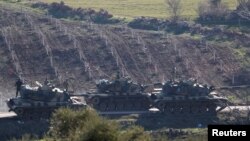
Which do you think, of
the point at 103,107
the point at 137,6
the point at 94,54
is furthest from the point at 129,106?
the point at 137,6

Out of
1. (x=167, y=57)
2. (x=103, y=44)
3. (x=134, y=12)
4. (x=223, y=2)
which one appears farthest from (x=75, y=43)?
(x=223, y=2)

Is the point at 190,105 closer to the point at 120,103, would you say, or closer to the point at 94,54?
the point at 120,103

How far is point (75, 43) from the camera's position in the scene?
9269 cm

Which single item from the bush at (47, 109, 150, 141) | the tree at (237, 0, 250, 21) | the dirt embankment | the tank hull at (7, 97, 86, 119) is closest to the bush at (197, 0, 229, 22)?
the tree at (237, 0, 250, 21)

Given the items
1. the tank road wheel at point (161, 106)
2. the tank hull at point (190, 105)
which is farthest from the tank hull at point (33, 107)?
the tank hull at point (190, 105)

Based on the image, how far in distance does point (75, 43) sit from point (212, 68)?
1507cm

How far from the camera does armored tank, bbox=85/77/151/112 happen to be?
70500mm

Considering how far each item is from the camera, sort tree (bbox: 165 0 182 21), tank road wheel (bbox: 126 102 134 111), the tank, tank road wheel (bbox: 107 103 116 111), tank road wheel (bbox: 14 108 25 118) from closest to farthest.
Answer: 1. tank road wheel (bbox: 14 108 25 118)
2. the tank
3. tank road wheel (bbox: 107 103 116 111)
4. tank road wheel (bbox: 126 102 134 111)
5. tree (bbox: 165 0 182 21)

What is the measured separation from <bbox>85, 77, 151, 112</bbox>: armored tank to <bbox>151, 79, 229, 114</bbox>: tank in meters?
1.63

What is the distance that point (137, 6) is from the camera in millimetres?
114688

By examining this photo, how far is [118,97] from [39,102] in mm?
8197

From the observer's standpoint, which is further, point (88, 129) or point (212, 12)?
point (212, 12)

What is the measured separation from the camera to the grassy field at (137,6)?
10925cm

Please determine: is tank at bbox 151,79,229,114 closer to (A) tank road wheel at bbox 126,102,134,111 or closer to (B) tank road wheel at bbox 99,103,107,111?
(A) tank road wheel at bbox 126,102,134,111
